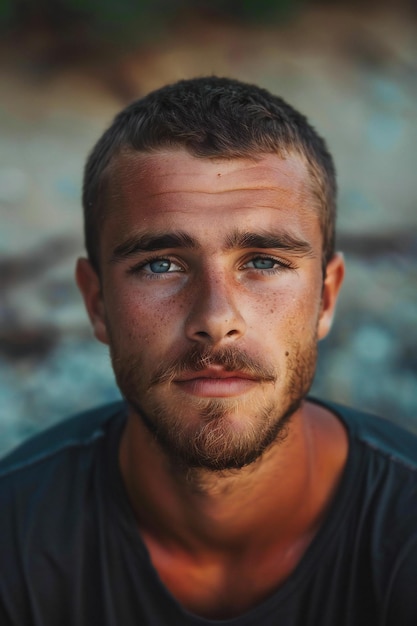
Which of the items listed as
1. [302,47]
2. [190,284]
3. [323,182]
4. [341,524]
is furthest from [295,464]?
[302,47]

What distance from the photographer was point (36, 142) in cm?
331

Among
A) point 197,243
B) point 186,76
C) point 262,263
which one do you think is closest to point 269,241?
point 262,263

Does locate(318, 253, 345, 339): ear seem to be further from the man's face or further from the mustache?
the mustache

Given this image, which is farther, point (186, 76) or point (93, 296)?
point (186, 76)

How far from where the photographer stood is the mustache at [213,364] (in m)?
1.64

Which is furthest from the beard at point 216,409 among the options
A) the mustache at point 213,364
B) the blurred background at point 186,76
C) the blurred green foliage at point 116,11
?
the blurred green foliage at point 116,11

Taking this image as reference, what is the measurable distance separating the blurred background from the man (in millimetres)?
1093

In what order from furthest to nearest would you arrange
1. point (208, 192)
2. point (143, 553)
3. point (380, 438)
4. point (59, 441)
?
point (59, 441), point (380, 438), point (143, 553), point (208, 192)

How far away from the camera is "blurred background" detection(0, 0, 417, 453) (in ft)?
10.3

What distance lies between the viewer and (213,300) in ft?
5.36

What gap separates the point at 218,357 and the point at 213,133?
1.73ft

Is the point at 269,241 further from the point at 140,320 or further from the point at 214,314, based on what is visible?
the point at 140,320

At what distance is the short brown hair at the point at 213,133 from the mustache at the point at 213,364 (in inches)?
16.7

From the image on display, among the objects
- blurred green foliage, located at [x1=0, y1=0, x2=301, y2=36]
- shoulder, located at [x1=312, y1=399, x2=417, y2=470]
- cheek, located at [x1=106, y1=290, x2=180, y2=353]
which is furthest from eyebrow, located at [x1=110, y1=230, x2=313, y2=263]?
blurred green foliage, located at [x1=0, y1=0, x2=301, y2=36]
